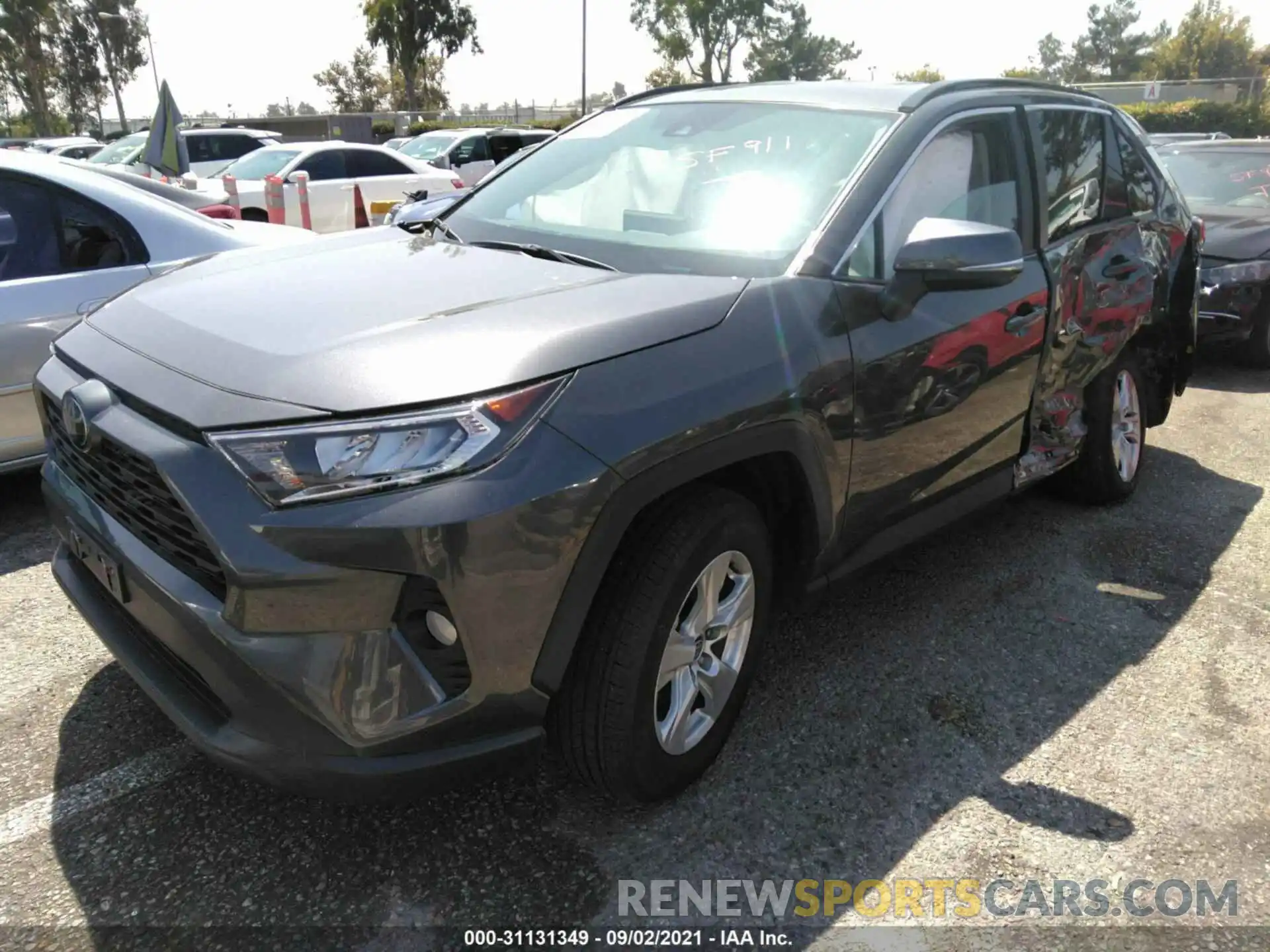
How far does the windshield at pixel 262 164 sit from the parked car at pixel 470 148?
3097 mm

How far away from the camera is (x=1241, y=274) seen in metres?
7.06

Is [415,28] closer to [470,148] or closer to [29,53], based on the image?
[29,53]

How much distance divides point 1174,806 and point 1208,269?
5.86m

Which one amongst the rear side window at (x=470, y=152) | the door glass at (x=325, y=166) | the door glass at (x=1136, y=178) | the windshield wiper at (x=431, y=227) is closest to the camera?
the windshield wiper at (x=431, y=227)

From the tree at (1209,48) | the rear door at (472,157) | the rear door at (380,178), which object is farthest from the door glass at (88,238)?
the tree at (1209,48)

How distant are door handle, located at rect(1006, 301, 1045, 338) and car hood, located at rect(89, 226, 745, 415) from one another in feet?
4.05

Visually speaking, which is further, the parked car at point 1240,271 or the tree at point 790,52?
the tree at point 790,52

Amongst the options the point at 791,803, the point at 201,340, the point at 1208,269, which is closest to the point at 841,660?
the point at 791,803

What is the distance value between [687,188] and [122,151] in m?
18.4

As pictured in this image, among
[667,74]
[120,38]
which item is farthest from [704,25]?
[120,38]

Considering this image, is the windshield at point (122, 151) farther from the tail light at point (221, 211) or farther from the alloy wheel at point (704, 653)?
the alloy wheel at point (704, 653)

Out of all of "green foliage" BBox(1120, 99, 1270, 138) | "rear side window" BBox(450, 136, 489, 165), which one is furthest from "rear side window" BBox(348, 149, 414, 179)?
"green foliage" BBox(1120, 99, 1270, 138)

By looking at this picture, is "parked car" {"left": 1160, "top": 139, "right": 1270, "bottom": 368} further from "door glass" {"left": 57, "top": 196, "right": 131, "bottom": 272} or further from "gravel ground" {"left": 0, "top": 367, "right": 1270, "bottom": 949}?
"door glass" {"left": 57, "top": 196, "right": 131, "bottom": 272}

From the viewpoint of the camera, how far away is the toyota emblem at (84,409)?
2154 mm
